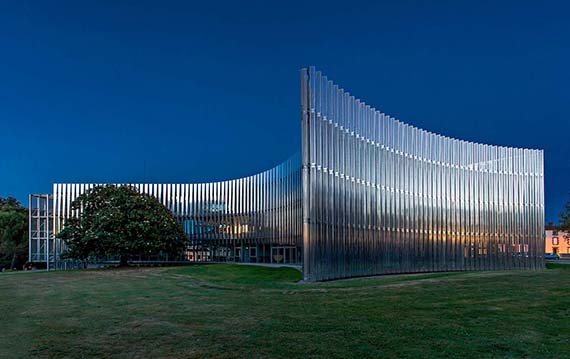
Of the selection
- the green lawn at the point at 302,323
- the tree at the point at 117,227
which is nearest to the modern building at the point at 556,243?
the tree at the point at 117,227

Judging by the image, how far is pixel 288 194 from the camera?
47.4 meters

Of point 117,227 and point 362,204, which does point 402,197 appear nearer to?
point 362,204

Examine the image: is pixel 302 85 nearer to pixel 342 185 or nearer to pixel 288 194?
pixel 342 185

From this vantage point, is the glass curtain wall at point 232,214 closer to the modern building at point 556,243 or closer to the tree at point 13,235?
the tree at point 13,235

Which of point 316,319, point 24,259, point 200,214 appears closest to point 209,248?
point 200,214

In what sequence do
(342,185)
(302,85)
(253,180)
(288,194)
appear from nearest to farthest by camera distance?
(302,85) → (342,185) → (288,194) → (253,180)

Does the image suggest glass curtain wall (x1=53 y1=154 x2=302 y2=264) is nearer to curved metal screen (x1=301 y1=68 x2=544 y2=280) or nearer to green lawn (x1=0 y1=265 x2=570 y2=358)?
curved metal screen (x1=301 y1=68 x2=544 y2=280)

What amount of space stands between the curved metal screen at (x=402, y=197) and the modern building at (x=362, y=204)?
8 centimetres

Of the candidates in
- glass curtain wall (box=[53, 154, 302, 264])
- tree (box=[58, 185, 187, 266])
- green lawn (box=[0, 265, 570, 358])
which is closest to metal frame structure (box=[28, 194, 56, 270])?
glass curtain wall (box=[53, 154, 302, 264])

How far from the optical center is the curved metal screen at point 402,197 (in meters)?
28.4

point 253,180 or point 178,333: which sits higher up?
point 253,180

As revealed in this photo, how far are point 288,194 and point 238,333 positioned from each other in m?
35.9

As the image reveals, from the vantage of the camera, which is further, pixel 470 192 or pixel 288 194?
pixel 288 194

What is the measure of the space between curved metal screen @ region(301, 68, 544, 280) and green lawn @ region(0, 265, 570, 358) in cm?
924
